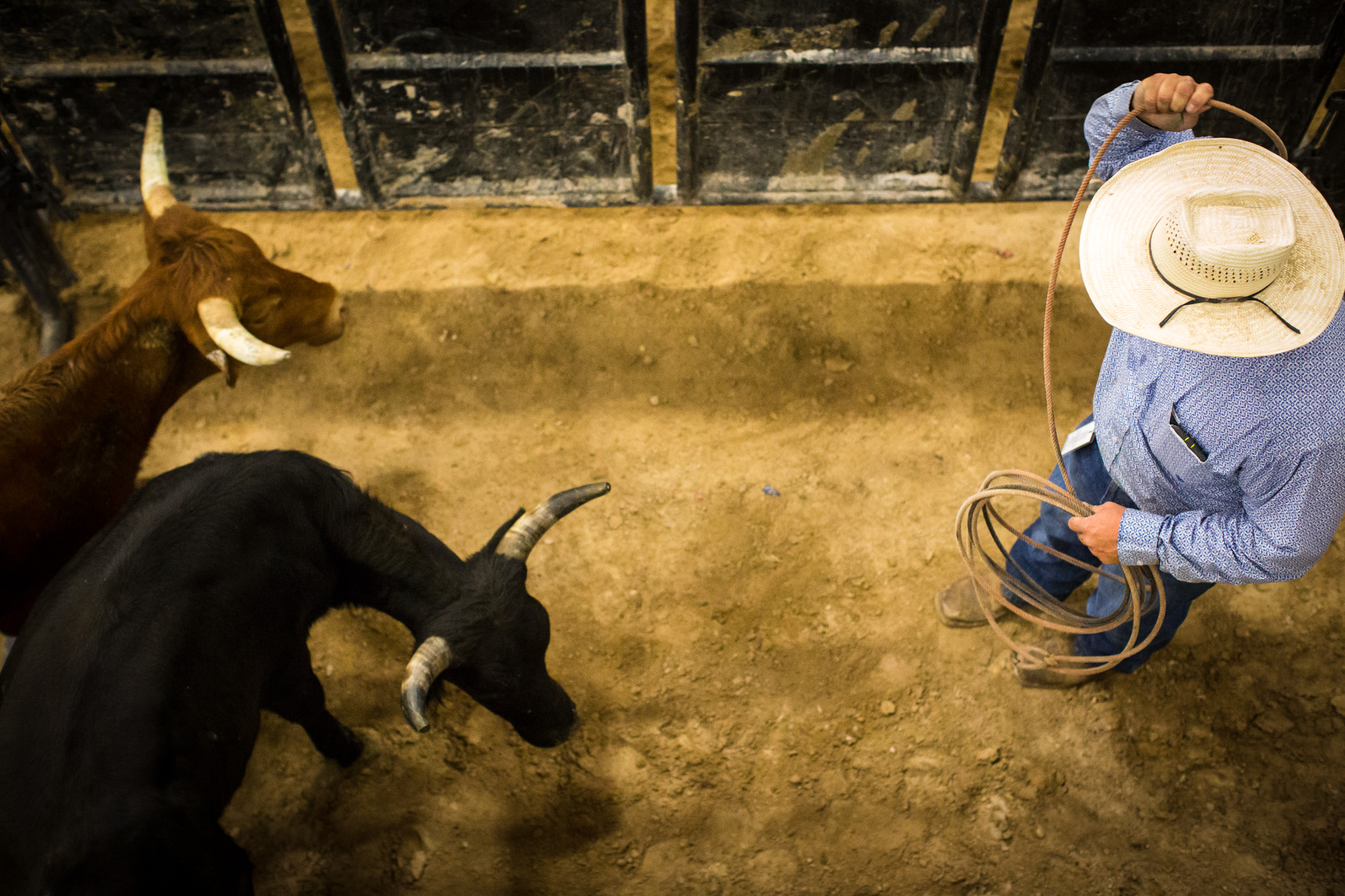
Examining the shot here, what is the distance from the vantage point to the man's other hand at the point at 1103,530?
255 cm

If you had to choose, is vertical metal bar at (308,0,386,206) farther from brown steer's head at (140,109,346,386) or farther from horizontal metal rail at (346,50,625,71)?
brown steer's head at (140,109,346,386)

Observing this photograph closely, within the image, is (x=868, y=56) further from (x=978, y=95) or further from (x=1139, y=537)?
(x=1139, y=537)

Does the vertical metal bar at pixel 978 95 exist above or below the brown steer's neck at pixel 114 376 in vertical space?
above

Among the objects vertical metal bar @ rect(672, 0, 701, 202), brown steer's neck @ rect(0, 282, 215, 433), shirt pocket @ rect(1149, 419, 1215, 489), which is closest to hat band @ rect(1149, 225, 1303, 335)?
shirt pocket @ rect(1149, 419, 1215, 489)

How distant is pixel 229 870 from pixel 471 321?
3490mm

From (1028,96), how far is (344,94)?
4108 mm

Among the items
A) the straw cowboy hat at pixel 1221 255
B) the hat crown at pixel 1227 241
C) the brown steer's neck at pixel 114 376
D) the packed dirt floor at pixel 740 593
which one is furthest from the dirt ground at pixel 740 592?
the hat crown at pixel 1227 241

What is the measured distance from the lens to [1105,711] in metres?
3.79

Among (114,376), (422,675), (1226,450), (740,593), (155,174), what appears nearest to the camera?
(1226,450)

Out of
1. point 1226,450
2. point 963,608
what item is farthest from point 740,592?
point 1226,450

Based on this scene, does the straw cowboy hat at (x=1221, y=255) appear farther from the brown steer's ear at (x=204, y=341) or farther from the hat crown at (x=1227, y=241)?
the brown steer's ear at (x=204, y=341)

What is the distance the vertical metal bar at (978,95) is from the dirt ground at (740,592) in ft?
2.03

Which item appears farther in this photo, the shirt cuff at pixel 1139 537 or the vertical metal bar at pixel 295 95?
the vertical metal bar at pixel 295 95

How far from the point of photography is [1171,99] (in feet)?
8.01
